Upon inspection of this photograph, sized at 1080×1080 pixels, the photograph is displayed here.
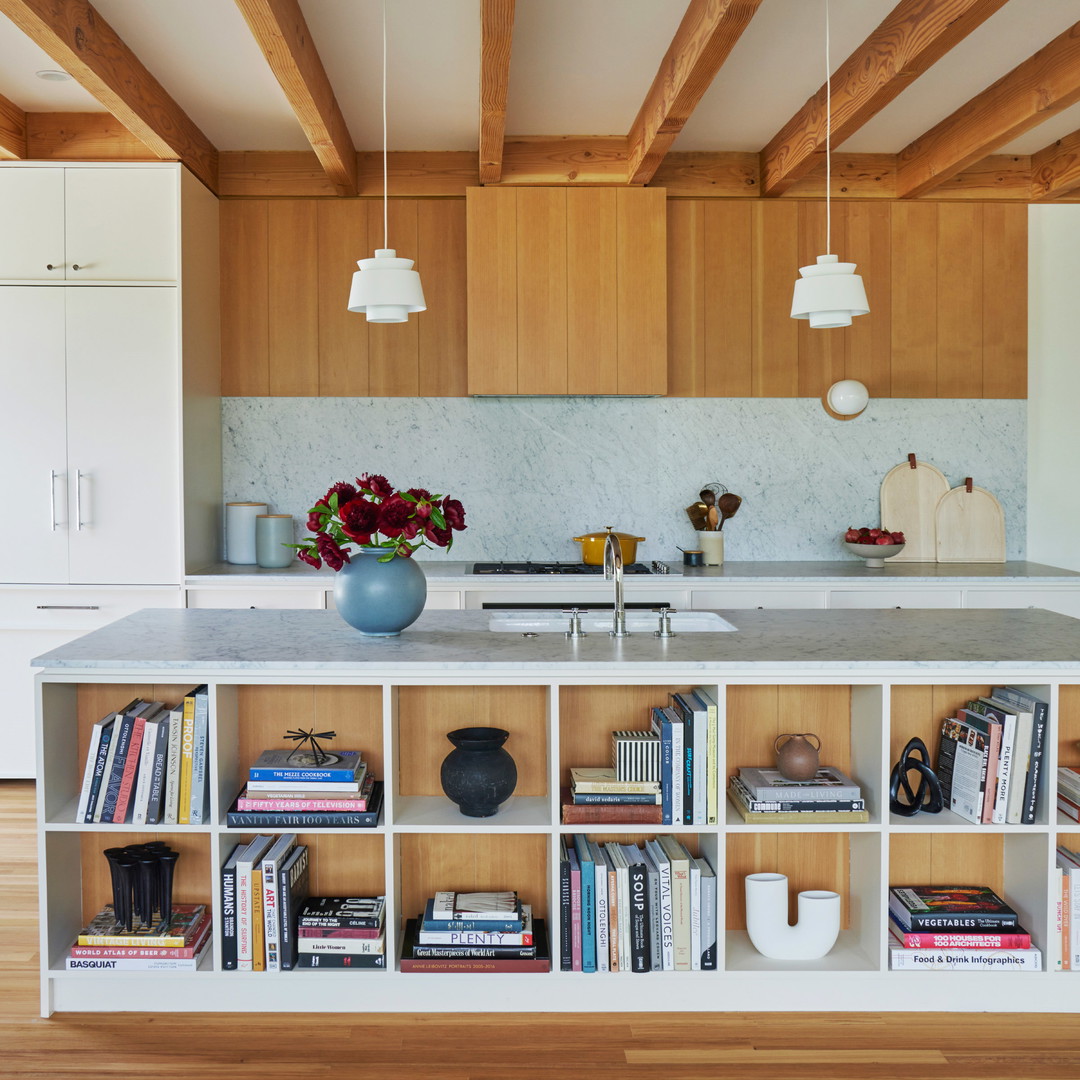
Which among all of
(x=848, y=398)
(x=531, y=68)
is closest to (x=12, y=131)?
(x=531, y=68)

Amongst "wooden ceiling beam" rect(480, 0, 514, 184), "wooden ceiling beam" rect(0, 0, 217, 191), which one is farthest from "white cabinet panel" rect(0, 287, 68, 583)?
"wooden ceiling beam" rect(480, 0, 514, 184)

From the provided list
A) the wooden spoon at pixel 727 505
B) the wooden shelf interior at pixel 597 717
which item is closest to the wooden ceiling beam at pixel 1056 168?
the wooden spoon at pixel 727 505

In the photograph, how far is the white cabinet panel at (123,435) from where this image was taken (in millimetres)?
4312

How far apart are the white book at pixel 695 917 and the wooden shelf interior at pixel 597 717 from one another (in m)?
0.38

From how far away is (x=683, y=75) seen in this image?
136 inches

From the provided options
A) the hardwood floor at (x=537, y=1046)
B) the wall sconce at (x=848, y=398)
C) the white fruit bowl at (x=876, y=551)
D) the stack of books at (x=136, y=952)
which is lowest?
the hardwood floor at (x=537, y=1046)

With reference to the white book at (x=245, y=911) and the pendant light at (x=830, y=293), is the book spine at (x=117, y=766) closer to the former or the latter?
the white book at (x=245, y=911)

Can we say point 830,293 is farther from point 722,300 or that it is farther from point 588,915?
point 722,300

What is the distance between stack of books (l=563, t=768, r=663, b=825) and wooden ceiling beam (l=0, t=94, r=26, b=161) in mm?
3544

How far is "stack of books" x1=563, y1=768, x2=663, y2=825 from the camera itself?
2.50 m

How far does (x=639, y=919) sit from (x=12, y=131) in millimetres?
3890

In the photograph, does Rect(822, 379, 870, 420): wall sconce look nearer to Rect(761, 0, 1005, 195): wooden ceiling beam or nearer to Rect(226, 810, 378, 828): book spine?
Rect(761, 0, 1005, 195): wooden ceiling beam

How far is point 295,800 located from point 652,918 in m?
0.91

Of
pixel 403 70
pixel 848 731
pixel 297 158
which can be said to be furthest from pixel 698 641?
pixel 297 158
